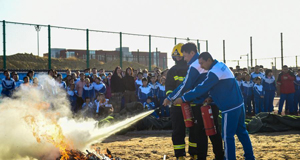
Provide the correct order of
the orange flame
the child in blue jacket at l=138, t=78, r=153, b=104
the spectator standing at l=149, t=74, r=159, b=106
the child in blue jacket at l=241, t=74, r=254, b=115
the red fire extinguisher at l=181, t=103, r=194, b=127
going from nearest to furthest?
the orange flame
the red fire extinguisher at l=181, t=103, r=194, b=127
the child in blue jacket at l=138, t=78, r=153, b=104
the spectator standing at l=149, t=74, r=159, b=106
the child in blue jacket at l=241, t=74, r=254, b=115

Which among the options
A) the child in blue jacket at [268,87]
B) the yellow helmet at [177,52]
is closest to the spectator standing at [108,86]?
the child in blue jacket at [268,87]

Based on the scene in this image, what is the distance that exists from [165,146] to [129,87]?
634 cm

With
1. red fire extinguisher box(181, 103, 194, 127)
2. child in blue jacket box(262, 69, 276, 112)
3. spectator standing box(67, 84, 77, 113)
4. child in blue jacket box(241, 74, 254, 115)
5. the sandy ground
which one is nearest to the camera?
red fire extinguisher box(181, 103, 194, 127)

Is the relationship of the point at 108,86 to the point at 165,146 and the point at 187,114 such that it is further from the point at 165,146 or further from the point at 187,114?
the point at 187,114

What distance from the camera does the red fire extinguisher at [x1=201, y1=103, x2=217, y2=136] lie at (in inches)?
242

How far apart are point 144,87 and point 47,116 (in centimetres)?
760

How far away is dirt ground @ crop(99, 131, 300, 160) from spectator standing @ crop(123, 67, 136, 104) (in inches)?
140

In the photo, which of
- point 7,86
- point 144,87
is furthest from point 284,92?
point 7,86

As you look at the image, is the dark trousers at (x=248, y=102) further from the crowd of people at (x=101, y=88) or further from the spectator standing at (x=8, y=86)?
the spectator standing at (x=8, y=86)

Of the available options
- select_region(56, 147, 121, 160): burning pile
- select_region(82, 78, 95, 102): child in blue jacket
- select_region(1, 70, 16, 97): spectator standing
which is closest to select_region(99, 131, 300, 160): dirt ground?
select_region(56, 147, 121, 160): burning pile

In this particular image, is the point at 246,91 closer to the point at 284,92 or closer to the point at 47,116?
the point at 284,92

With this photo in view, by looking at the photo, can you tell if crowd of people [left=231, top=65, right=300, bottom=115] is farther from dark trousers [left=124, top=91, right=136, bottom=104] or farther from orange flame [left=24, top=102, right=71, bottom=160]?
orange flame [left=24, top=102, right=71, bottom=160]

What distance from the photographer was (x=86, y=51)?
1927 centimetres

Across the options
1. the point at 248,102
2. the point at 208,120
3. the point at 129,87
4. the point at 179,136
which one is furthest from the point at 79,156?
the point at 248,102
